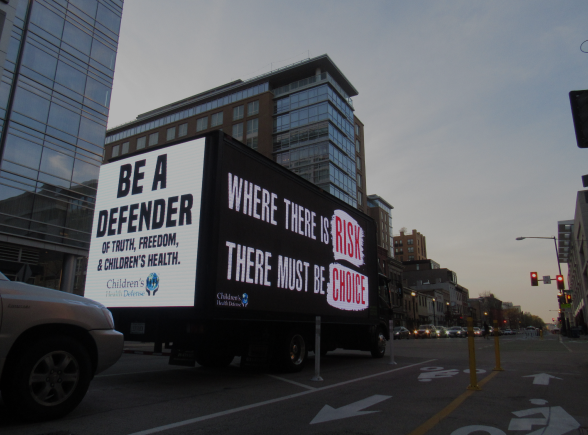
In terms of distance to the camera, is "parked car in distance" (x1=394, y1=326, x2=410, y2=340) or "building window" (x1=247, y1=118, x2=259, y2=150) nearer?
"parked car in distance" (x1=394, y1=326, x2=410, y2=340)

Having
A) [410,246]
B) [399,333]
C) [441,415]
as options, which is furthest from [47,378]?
[410,246]

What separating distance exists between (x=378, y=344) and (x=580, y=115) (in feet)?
27.3

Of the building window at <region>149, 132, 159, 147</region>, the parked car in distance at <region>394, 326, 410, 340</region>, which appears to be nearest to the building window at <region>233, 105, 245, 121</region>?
the building window at <region>149, 132, 159, 147</region>

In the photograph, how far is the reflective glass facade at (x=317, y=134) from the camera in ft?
164

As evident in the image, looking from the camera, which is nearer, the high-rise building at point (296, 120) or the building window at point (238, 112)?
the high-rise building at point (296, 120)

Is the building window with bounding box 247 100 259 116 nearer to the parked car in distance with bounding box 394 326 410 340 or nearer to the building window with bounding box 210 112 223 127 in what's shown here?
the building window with bounding box 210 112 223 127

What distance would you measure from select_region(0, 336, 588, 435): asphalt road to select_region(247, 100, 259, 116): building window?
49399 millimetres

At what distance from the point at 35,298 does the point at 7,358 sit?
59 cm

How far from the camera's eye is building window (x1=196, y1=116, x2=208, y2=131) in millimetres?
58475

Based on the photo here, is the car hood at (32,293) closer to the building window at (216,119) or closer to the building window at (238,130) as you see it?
the building window at (238,130)

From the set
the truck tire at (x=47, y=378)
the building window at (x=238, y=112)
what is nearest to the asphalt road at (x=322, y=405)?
the truck tire at (x=47, y=378)

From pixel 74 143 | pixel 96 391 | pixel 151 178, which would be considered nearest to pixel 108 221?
pixel 151 178

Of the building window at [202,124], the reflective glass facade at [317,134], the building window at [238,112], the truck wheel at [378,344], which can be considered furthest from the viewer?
the building window at [202,124]

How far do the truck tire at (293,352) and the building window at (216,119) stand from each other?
52.1 m
